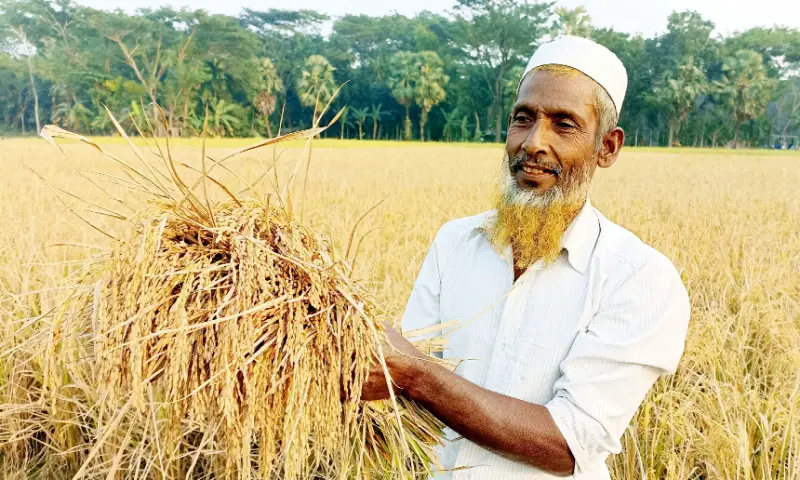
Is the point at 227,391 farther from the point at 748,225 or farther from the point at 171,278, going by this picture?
the point at 748,225

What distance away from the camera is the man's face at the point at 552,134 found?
153 centimetres

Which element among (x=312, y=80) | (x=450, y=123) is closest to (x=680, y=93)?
(x=450, y=123)

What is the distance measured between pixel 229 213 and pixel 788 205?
27.5ft

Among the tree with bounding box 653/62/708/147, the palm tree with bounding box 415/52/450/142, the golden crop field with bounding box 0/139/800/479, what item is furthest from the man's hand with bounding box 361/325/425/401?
the tree with bounding box 653/62/708/147

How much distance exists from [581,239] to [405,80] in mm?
49875

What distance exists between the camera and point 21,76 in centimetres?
4966

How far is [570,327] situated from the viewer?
56.1 inches

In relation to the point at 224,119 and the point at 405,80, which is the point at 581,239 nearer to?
the point at 224,119

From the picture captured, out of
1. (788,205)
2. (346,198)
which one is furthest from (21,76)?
(788,205)

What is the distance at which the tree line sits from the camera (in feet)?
144

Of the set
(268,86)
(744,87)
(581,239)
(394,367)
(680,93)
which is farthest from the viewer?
(268,86)

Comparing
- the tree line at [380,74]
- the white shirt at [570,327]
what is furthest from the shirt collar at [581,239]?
the tree line at [380,74]

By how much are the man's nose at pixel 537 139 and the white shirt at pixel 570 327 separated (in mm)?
200

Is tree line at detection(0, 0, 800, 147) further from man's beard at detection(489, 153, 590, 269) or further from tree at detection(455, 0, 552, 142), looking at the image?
man's beard at detection(489, 153, 590, 269)
